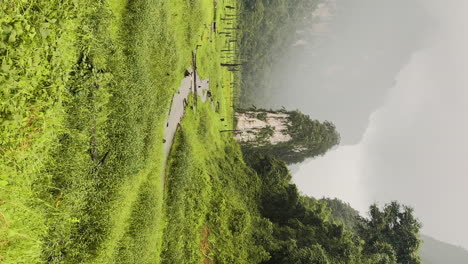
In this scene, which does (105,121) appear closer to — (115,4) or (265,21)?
(115,4)

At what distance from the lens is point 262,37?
117m

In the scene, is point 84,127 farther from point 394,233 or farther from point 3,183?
point 394,233

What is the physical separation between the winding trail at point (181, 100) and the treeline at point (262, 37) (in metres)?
53.6

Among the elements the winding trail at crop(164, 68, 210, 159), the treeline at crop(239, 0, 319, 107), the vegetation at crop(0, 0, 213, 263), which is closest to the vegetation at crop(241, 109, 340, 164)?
the winding trail at crop(164, 68, 210, 159)

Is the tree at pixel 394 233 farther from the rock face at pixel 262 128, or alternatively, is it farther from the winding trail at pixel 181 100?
the winding trail at pixel 181 100

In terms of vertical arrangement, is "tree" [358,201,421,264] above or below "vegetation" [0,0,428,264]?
below

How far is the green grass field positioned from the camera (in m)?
11.4

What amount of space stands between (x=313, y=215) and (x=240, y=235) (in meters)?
11.3

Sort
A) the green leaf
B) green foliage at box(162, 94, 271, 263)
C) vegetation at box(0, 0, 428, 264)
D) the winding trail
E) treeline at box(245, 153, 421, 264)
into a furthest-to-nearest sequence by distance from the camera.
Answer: treeline at box(245, 153, 421, 264) < the winding trail < green foliage at box(162, 94, 271, 263) < vegetation at box(0, 0, 428, 264) < the green leaf

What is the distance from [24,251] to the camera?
12289mm

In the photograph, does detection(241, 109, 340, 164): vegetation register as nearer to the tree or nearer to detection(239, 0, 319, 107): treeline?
the tree

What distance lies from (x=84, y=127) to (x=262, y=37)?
353ft

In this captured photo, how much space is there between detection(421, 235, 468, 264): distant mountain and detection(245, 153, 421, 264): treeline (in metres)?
84.7

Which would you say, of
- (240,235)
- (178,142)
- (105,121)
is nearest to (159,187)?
(178,142)
